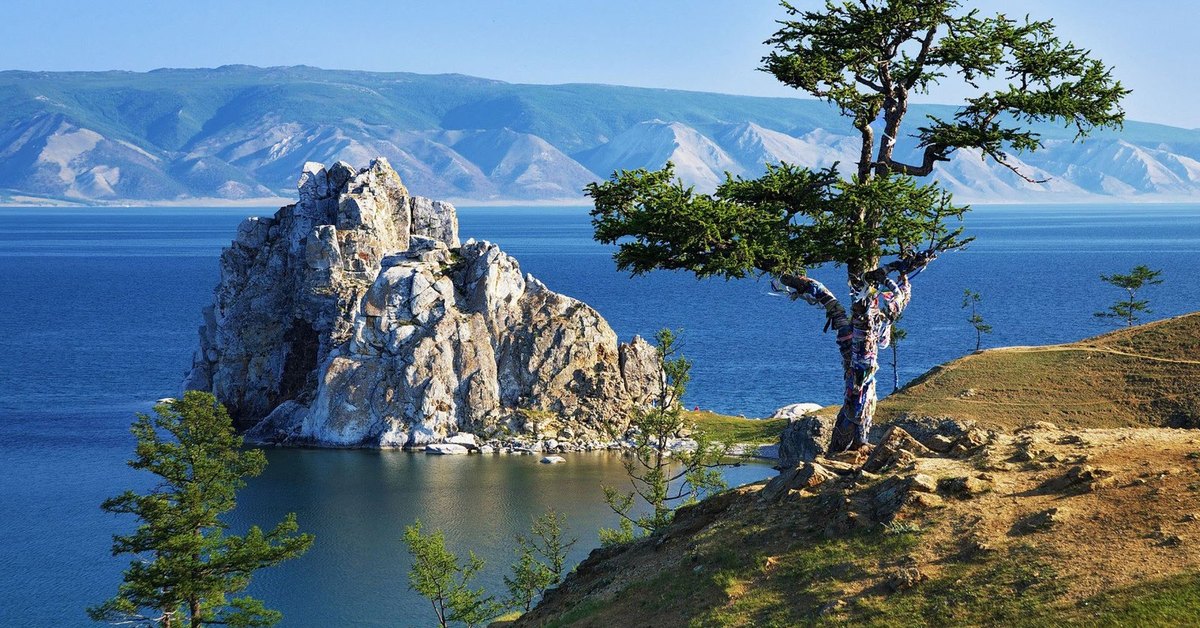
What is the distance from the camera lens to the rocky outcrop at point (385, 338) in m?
106

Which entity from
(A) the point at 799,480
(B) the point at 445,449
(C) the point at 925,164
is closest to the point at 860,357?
(A) the point at 799,480

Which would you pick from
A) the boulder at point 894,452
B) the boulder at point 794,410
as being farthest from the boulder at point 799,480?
the boulder at point 794,410

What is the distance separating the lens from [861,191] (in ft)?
96.5

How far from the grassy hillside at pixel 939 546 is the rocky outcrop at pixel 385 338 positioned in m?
73.4

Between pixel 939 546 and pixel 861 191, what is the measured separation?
8622 mm

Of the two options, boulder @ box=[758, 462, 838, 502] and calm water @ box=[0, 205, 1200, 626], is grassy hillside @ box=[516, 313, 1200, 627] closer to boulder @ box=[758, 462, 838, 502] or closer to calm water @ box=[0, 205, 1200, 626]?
boulder @ box=[758, 462, 838, 502]

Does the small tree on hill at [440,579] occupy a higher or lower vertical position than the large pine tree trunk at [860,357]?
lower

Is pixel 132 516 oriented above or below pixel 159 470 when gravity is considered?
below

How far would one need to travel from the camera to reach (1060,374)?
253 ft

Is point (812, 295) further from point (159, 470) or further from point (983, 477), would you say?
point (159, 470)

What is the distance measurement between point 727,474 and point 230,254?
56.1 meters

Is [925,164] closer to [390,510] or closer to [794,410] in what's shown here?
[390,510]

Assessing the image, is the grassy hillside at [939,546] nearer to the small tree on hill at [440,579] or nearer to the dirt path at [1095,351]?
the small tree on hill at [440,579]

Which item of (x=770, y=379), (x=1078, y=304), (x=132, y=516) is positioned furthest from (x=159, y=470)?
(x=1078, y=304)
